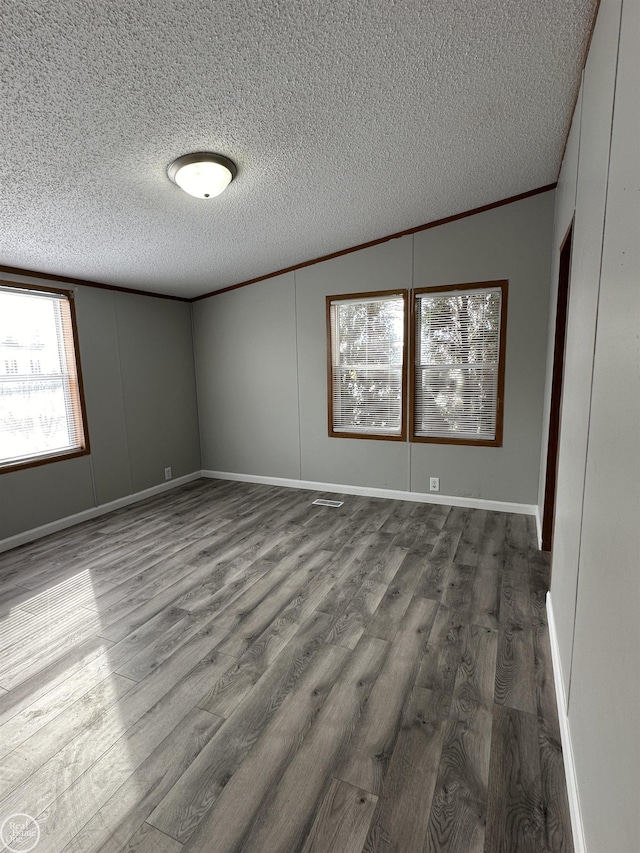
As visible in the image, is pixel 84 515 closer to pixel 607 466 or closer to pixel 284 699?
pixel 284 699

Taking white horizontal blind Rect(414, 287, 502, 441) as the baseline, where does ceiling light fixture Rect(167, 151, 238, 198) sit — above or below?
above

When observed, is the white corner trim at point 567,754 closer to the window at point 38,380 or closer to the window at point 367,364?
the window at point 367,364

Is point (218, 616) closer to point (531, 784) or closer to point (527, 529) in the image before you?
point (531, 784)

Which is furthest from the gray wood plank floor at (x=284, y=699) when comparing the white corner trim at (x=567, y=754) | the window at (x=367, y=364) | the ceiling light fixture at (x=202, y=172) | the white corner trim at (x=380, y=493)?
the ceiling light fixture at (x=202, y=172)

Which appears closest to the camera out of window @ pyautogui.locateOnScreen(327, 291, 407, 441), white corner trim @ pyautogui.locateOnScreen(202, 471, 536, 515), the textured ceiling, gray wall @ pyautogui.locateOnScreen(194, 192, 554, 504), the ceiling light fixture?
the textured ceiling

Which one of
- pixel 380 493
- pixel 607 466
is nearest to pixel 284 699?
A: pixel 607 466

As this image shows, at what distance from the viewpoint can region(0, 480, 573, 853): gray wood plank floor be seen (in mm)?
1361

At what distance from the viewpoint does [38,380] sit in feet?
12.3

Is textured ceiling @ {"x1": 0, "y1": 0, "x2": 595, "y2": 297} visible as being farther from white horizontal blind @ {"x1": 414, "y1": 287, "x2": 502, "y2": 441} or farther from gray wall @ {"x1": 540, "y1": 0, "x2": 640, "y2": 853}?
white horizontal blind @ {"x1": 414, "y1": 287, "x2": 502, "y2": 441}

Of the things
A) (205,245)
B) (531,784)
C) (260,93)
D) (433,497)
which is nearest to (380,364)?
(433,497)

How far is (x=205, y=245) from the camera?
3.67 metres

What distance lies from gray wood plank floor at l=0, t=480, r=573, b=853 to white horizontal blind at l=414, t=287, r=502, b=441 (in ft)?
3.90

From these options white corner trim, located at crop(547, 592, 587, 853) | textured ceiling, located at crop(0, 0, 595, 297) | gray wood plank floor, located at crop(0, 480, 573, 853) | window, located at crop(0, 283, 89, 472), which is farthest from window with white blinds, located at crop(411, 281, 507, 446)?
window, located at crop(0, 283, 89, 472)

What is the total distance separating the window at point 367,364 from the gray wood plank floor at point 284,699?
4.97 feet
